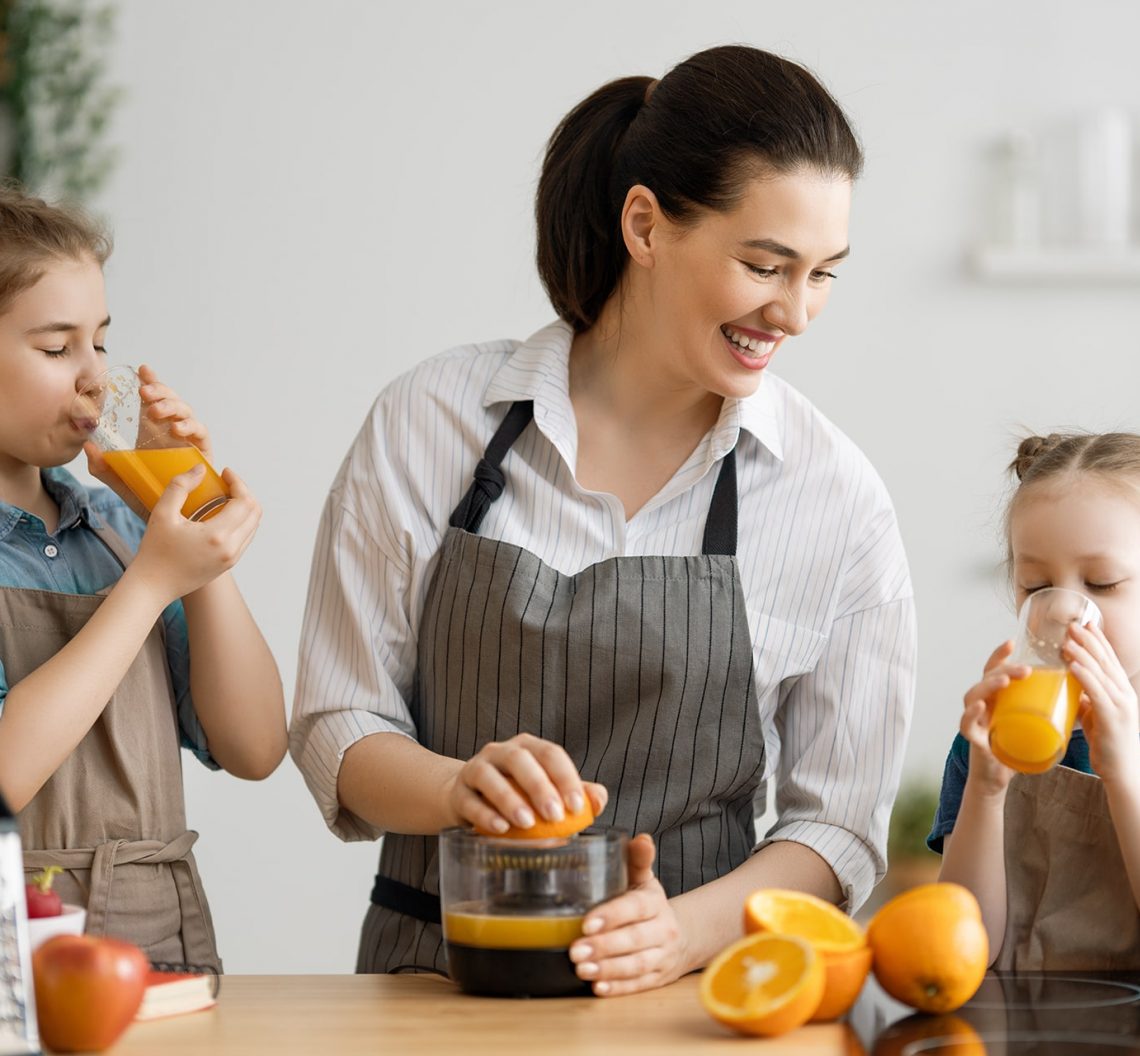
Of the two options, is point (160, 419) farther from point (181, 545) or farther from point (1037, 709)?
point (1037, 709)

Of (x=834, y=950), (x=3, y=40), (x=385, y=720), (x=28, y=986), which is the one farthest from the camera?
(x=3, y=40)

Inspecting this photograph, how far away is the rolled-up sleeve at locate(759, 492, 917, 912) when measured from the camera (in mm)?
1585

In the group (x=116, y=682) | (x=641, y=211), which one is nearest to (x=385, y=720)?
(x=116, y=682)

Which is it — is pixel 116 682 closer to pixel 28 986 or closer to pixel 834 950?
pixel 28 986

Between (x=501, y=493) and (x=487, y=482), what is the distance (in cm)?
2

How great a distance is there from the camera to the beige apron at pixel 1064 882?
1420mm

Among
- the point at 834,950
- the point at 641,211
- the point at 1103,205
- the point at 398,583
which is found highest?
the point at 1103,205

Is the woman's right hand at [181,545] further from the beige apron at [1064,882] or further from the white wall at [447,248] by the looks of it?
the white wall at [447,248]

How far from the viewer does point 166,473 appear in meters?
1.55

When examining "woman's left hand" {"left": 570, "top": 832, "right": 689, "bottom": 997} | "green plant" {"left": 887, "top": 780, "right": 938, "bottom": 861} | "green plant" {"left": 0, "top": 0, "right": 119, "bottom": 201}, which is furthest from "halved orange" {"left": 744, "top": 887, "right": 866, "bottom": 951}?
"green plant" {"left": 0, "top": 0, "right": 119, "bottom": 201}

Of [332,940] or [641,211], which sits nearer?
[641,211]

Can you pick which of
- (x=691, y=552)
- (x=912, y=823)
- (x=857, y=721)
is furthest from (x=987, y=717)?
(x=912, y=823)

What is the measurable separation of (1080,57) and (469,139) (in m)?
1.46

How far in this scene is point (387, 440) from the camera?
1696 millimetres
